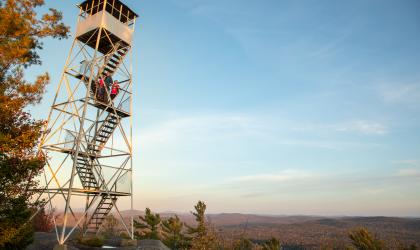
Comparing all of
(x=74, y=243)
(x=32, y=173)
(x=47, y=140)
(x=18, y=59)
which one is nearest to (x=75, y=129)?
(x=47, y=140)

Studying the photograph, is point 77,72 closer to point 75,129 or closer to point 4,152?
point 75,129

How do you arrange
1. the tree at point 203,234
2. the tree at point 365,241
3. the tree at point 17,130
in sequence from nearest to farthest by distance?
the tree at point 17,130
the tree at point 203,234
the tree at point 365,241

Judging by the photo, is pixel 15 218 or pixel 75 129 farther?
pixel 75 129

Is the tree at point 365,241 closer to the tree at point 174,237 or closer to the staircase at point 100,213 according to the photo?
the tree at point 174,237

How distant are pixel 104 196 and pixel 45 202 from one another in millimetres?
2868

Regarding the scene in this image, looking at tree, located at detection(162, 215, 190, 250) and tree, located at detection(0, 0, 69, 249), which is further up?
tree, located at detection(0, 0, 69, 249)

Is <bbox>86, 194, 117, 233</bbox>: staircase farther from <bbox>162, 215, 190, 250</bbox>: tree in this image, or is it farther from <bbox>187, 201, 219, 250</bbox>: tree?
<bbox>162, 215, 190, 250</bbox>: tree

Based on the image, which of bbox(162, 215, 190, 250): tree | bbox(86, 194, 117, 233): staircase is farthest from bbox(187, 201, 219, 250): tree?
bbox(86, 194, 117, 233): staircase

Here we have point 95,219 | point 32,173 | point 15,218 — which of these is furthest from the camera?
point 95,219

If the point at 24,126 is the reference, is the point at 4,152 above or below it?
below

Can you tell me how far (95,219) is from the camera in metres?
17.1

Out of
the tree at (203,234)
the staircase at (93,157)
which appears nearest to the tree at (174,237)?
the tree at (203,234)

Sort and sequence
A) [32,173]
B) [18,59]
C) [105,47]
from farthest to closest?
[105,47], [18,59], [32,173]

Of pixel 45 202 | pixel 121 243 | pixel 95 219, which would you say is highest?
pixel 45 202
